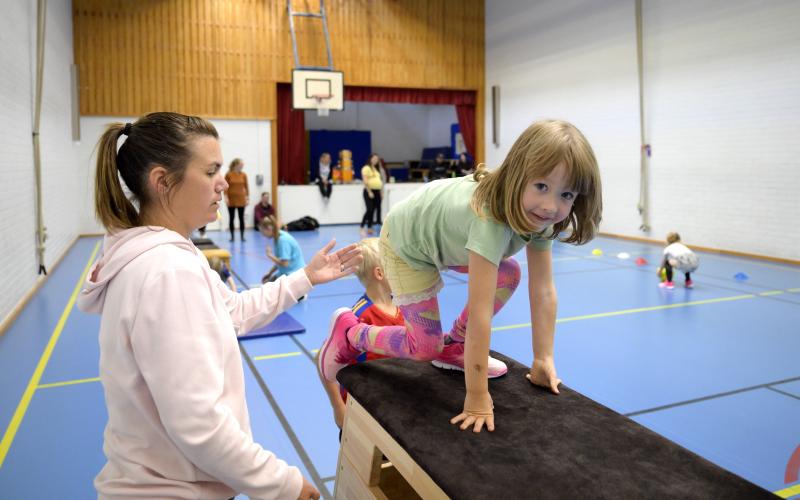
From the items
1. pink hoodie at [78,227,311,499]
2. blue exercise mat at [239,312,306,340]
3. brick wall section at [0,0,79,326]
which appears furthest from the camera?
brick wall section at [0,0,79,326]

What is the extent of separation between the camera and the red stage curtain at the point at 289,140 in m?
13.7

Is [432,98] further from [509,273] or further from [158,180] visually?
[158,180]

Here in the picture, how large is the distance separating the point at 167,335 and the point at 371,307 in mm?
1590

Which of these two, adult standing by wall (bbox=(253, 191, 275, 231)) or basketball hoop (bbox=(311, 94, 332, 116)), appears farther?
basketball hoop (bbox=(311, 94, 332, 116))

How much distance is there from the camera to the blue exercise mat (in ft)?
15.4

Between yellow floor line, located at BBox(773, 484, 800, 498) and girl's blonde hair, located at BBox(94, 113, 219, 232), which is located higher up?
girl's blonde hair, located at BBox(94, 113, 219, 232)

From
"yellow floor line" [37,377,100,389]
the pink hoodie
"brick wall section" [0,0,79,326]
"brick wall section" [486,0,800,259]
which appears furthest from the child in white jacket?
"brick wall section" [486,0,800,259]

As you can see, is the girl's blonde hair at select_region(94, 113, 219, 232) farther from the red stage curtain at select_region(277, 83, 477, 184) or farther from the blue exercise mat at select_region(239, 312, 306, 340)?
the red stage curtain at select_region(277, 83, 477, 184)

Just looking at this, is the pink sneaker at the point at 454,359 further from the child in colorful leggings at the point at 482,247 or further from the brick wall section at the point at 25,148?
the brick wall section at the point at 25,148

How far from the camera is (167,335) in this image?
118 centimetres

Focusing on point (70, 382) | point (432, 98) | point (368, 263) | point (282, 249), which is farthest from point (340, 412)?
point (432, 98)

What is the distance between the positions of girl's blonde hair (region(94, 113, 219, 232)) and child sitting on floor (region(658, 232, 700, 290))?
6.00m

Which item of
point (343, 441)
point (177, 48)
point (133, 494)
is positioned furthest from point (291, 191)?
point (133, 494)

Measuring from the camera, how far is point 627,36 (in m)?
10.7
